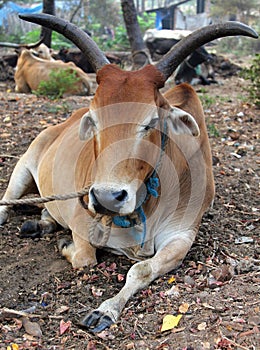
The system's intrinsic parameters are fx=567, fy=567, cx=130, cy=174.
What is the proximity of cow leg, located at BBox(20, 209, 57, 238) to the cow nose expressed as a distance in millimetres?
1473

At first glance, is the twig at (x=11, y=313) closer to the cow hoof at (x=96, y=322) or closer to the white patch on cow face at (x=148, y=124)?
the cow hoof at (x=96, y=322)

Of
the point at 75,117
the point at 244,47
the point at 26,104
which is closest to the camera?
the point at 75,117

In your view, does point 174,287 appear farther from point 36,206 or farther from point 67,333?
point 36,206

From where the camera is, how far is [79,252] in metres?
3.79

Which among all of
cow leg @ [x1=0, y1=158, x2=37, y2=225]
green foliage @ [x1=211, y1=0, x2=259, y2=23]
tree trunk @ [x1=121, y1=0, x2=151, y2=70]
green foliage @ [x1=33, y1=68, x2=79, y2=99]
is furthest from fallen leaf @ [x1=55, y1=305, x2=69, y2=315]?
green foliage @ [x1=211, y1=0, x2=259, y2=23]

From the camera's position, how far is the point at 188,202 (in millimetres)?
4023

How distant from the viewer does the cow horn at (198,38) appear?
3.68 meters

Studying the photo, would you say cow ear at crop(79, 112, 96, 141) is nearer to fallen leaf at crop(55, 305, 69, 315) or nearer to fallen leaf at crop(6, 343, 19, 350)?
fallen leaf at crop(55, 305, 69, 315)

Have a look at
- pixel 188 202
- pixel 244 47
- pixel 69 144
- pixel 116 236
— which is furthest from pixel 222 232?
pixel 244 47

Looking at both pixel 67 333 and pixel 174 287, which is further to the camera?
pixel 174 287

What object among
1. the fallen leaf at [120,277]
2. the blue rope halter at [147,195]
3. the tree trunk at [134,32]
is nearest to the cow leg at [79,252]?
the fallen leaf at [120,277]

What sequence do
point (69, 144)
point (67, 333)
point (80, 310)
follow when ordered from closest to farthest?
point (67, 333) → point (80, 310) → point (69, 144)

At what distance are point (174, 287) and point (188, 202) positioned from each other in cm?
83

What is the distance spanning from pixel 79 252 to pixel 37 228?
736 millimetres
